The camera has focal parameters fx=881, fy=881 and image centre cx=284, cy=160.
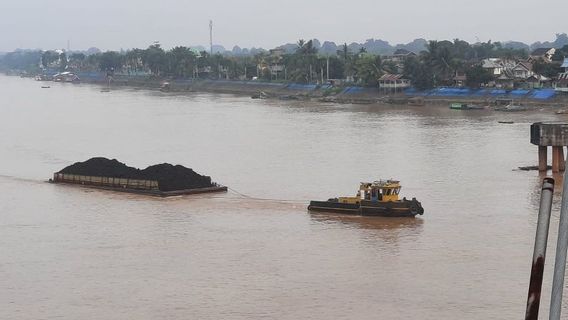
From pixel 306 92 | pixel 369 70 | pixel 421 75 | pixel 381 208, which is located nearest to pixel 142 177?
pixel 381 208

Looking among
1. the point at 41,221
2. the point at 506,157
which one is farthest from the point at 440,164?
the point at 41,221

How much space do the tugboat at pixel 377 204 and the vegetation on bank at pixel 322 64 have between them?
126 feet

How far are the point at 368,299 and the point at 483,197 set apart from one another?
9600 mm

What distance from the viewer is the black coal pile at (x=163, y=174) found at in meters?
22.2

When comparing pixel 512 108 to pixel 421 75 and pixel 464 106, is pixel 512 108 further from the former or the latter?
pixel 421 75

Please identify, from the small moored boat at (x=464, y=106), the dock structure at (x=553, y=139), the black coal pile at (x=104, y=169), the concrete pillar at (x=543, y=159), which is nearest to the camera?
the black coal pile at (x=104, y=169)

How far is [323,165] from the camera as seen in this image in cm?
2756

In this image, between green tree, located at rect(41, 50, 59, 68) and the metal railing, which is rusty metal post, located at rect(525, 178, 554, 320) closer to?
the metal railing

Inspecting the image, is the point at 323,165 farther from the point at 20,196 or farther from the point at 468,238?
the point at 468,238

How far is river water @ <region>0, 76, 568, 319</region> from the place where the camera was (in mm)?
12180

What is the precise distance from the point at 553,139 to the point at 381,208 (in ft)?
25.9

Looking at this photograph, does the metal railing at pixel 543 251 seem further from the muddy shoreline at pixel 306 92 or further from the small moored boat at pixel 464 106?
the small moored boat at pixel 464 106

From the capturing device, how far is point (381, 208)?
18.3m

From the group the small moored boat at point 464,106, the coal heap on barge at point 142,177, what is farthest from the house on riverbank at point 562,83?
the coal heap on barge at point 142,177
